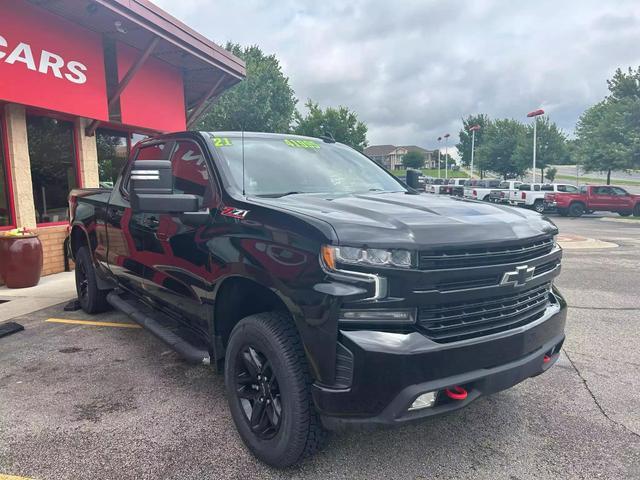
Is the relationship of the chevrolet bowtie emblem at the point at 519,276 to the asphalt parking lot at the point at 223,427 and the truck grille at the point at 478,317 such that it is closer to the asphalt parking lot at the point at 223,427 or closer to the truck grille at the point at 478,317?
the truck grille at the point at 478,317

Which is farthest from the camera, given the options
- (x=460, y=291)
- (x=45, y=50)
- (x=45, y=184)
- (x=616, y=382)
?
(x=45, y=184)

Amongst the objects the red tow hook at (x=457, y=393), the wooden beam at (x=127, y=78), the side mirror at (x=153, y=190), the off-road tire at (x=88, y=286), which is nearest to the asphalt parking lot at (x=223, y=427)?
the red tow hook at (x=457, y=393)

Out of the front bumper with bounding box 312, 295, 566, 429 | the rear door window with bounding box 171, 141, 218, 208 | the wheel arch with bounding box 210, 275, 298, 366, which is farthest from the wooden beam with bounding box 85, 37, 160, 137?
the front bumper with bounding box 312, 295, 566, 429

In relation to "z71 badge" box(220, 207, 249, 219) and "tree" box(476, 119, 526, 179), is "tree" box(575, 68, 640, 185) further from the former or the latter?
"z71 badge" box(220, 207, 249, 219)

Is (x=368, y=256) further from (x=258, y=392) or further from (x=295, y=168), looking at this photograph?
(x=295, y=168)

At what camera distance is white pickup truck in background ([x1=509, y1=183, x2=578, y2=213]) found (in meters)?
25.6

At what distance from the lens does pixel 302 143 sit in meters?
4.04

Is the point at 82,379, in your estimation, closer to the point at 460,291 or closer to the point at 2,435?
the point at 2,435

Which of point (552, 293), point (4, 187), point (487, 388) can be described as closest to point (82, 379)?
point (487, 388)

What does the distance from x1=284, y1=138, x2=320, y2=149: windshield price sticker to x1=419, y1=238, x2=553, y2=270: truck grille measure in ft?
6.49

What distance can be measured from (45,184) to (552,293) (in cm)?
892

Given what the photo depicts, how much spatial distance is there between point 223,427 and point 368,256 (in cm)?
166

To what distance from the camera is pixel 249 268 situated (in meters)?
2.65

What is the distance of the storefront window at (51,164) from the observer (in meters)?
8.65
